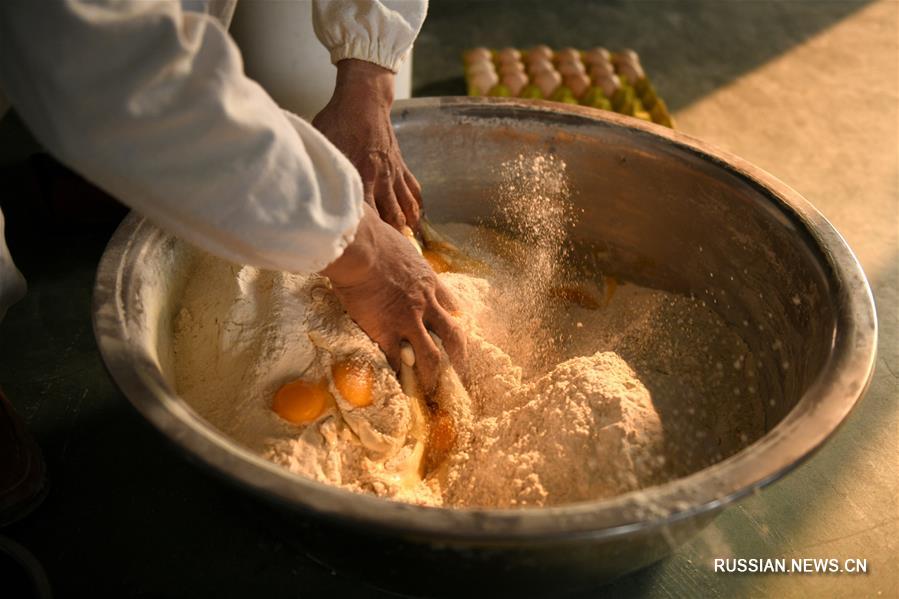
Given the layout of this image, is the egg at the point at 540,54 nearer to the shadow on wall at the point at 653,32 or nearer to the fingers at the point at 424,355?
the shadow on wall at the point at 653,32

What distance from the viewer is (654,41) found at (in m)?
2.41

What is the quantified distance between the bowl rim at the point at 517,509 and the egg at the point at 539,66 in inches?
46.3

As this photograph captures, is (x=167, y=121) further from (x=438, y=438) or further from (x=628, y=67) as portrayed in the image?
(x=628, y=67)

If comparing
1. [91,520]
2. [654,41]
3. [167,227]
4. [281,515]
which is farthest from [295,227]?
[654,41]

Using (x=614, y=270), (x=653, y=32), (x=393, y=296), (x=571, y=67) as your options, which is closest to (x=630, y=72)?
(x=571, y=67)

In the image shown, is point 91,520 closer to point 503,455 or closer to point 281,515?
point 281,515

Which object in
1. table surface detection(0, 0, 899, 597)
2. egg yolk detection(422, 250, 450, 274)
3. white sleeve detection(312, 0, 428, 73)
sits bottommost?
table surface detection(0, 0, 899, 597)

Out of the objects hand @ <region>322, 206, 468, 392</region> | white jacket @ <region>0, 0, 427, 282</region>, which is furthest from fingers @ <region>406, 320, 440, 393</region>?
white jacket @ <region>0, 0, 427, 282</region>

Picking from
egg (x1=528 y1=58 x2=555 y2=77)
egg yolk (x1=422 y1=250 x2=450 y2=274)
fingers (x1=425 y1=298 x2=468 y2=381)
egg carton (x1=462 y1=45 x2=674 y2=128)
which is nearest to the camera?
fingers (x1=425 y1=298 x2=468 y2=381)

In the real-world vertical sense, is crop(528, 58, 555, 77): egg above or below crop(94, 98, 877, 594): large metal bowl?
below

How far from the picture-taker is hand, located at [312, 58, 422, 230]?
1034 millimetres

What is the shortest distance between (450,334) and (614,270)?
426 mm

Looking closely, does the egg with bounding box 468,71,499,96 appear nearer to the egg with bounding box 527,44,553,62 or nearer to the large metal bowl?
the egg with bounding box 527,44,553,62

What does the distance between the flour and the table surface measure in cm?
11
